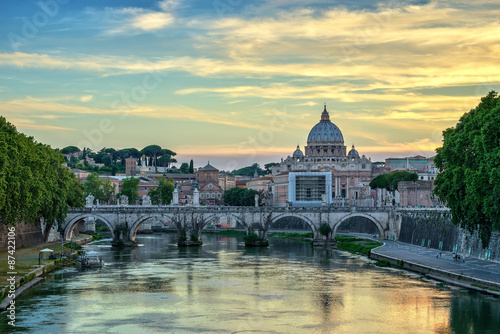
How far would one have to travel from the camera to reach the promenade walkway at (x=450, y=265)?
43250 millimetres

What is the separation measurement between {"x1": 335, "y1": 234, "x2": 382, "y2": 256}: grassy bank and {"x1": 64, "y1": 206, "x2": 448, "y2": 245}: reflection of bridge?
2364 mm

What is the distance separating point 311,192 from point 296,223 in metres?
40.7

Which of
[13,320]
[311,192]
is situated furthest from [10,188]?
[311,192]

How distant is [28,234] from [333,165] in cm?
12385

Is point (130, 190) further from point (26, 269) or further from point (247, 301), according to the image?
point (247, 301)

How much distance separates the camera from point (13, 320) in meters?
34.3

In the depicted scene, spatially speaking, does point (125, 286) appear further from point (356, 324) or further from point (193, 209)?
point (193, 209)

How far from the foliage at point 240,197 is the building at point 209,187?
2084 cm

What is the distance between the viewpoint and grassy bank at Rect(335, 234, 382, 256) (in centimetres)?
6979

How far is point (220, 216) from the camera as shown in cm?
8131

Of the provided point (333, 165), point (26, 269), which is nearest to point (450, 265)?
point (26, 269)

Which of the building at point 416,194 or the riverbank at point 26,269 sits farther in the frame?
the building at point 416,194

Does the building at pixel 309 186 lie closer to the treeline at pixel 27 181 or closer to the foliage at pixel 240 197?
the foliage at pixel 240 197

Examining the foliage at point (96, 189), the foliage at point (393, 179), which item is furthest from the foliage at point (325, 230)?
the foliage at point (96, 189)
